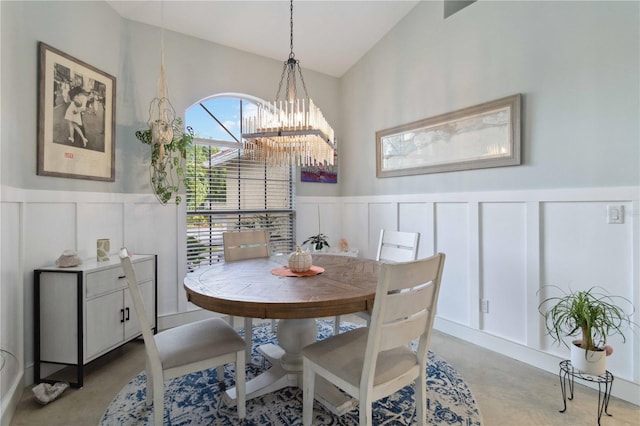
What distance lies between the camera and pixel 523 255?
2480mm

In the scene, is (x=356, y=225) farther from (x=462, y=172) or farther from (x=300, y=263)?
(x=300, y=263)

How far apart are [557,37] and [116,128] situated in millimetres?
3511

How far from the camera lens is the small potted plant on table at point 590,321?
1.83 metres

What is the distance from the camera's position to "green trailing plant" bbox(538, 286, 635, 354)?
185 cm

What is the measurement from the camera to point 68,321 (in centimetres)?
210

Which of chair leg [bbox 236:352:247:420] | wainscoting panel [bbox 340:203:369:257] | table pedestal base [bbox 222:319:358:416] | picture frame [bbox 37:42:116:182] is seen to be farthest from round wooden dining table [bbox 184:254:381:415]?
wainscoting panel [bbox 340:203:369:257]

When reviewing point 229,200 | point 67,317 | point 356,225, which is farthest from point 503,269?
point 67,317

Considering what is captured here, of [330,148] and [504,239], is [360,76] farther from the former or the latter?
[504,239]

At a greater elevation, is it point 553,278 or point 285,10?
point 285,10

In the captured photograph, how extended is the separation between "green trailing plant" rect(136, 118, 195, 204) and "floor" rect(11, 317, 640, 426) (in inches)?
55.2

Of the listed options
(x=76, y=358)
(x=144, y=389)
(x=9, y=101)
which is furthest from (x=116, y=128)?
(x=144, y=389)

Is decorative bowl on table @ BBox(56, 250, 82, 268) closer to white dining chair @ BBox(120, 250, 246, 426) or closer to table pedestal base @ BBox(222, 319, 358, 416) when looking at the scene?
white dining chair @ BBox(120, 250, 246, 426)

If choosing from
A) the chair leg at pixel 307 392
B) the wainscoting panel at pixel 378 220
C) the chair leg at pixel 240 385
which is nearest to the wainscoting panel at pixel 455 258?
the wainscoting panel at pixel 378 220

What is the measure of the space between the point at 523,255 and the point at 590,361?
84 cm
